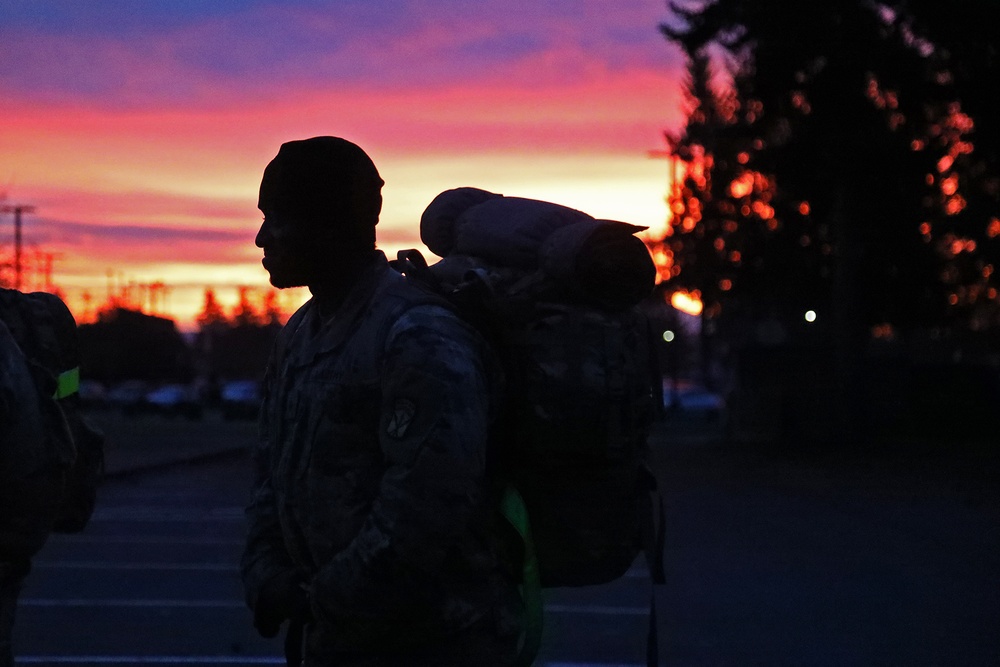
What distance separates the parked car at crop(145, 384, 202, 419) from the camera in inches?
2692

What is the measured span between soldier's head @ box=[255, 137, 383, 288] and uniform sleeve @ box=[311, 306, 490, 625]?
1.14ft

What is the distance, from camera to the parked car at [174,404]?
68375mm

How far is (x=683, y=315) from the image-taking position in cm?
14050

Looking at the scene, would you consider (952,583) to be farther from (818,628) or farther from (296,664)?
(296,664)

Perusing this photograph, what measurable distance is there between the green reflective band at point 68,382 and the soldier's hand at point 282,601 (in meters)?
2.56

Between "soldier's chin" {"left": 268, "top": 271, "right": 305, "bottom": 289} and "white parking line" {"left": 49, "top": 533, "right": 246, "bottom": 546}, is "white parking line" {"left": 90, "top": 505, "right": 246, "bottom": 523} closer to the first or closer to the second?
"white parking line" {"left": 49, "top": 533, "right": 246, "bottom": 546}

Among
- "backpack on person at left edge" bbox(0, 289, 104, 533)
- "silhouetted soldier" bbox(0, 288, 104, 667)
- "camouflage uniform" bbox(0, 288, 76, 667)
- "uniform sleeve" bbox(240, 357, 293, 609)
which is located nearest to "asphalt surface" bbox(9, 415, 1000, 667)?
"backpack on person at left edge" bbox(0, 289, 104, 533)

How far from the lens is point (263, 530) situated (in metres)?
3.81

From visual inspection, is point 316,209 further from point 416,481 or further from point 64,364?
point 64,364

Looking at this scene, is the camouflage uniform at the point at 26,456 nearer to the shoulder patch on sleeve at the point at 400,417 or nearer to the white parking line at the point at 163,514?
the shoulder patch on sleeve at the point at 400,417

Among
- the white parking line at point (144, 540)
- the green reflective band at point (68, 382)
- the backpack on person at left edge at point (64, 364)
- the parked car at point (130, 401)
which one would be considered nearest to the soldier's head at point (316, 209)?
the backpack on person at left edge at point (64, 364)

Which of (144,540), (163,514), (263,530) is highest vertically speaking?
(263,530)

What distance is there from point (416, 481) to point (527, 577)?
49 centimetres

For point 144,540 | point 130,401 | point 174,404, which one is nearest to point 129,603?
point 144,540
